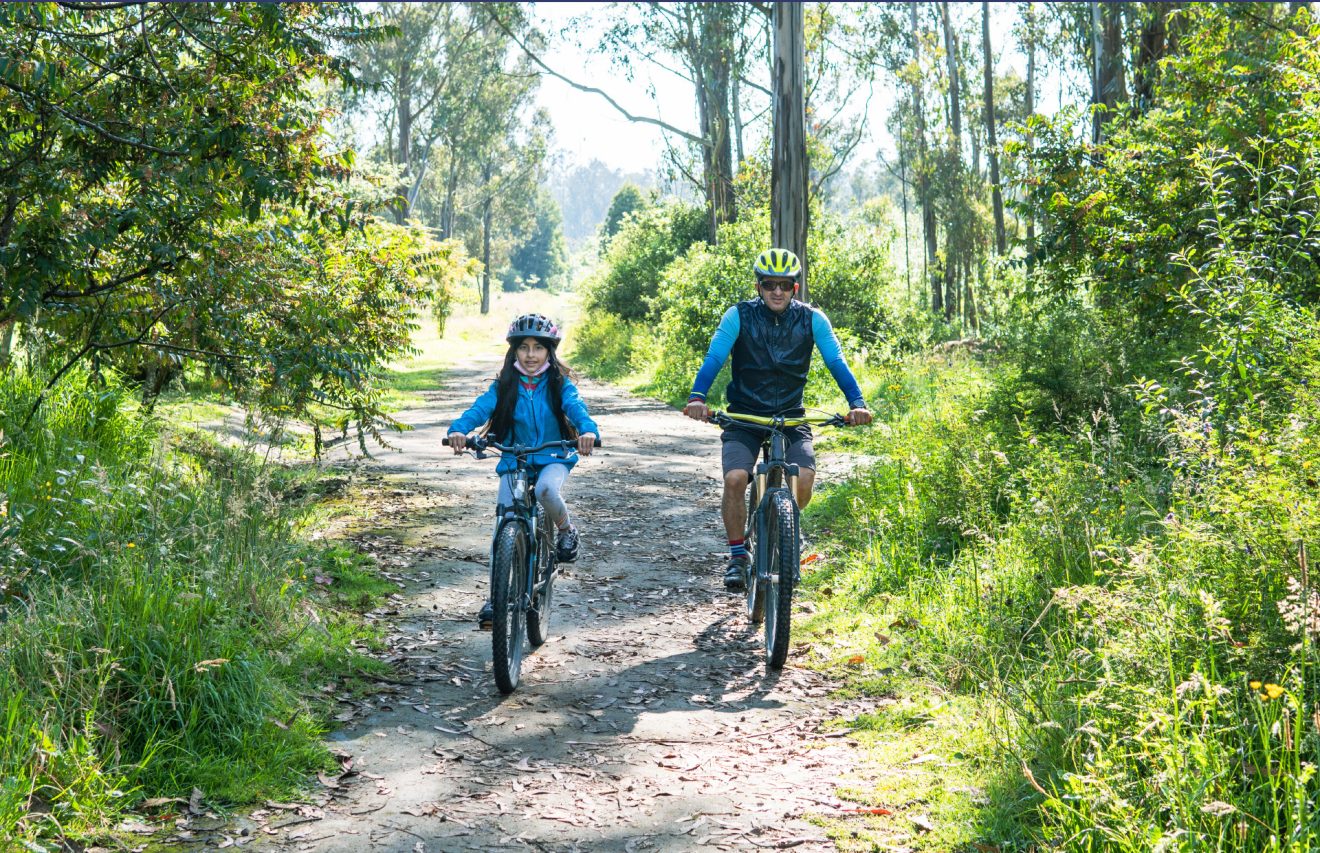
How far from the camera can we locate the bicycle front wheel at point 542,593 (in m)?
6.36

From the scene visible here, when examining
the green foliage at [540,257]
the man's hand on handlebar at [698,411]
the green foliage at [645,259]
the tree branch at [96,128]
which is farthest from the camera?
the green foliage at [540,257]

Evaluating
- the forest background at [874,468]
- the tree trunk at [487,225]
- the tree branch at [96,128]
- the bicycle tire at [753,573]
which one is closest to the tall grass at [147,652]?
the forest background at [874,468]

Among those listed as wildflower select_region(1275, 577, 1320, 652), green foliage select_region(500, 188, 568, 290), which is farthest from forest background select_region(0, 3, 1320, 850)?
green foliage select_region(500, 188, 568, 290)

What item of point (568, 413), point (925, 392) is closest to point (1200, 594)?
point (568, 413)

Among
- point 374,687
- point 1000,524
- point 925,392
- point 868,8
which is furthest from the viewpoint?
point 868,8

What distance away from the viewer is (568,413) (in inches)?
253

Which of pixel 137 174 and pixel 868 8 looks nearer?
pixel 137 174

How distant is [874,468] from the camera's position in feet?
34.4

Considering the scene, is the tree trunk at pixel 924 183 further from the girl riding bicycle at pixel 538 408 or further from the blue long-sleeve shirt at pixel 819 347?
the girl riding bicycle at pixel 538 408

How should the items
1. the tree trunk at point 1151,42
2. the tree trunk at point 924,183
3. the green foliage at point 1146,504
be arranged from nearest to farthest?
the green foliage at point 1146,504 → the tree trunk at point 1151,42 → the tree trunk at point 924,183

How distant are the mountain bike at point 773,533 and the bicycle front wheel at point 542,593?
1.17 metres

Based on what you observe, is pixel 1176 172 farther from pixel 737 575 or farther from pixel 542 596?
pixel 542 596

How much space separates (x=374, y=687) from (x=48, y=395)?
434cm

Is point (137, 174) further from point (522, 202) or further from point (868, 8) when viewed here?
point (522, 202)
